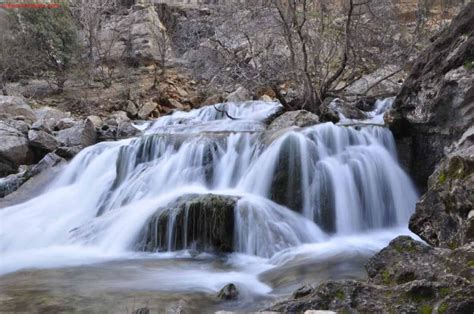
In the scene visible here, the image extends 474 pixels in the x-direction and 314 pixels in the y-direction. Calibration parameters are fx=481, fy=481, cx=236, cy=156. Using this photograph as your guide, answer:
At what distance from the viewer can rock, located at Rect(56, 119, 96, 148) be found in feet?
40.2

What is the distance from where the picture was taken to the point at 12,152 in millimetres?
11539

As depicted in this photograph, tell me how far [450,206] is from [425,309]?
2.14 metres

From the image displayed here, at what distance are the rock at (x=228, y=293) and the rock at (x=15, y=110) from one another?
11585 millimetres

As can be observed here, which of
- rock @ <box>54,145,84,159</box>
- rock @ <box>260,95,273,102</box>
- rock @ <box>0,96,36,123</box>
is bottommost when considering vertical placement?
rock @ <box>54,145,84,159</box>

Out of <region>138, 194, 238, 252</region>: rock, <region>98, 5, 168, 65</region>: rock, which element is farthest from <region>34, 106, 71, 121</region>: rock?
<region>138, 194, 238, 252</region>: rock

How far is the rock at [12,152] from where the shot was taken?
11500 mm

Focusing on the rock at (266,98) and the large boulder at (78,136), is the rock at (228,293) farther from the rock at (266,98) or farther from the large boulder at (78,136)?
the rock at (266,98)

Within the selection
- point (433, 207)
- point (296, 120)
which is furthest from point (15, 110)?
point (433, 207)

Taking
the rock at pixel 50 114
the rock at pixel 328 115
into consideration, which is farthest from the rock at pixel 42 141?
the rock at pixel 328 115

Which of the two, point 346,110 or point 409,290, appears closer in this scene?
point 409,290

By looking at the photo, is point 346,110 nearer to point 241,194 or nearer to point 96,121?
point 241,194

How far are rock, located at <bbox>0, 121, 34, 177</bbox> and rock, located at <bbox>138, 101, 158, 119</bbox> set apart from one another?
5.31 metres

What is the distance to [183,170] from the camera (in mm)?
8906

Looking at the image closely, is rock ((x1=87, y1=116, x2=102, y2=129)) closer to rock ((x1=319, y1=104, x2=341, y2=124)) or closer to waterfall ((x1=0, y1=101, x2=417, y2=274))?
waterfall ((x1=0, y1=101, x2=417, y2=274))
